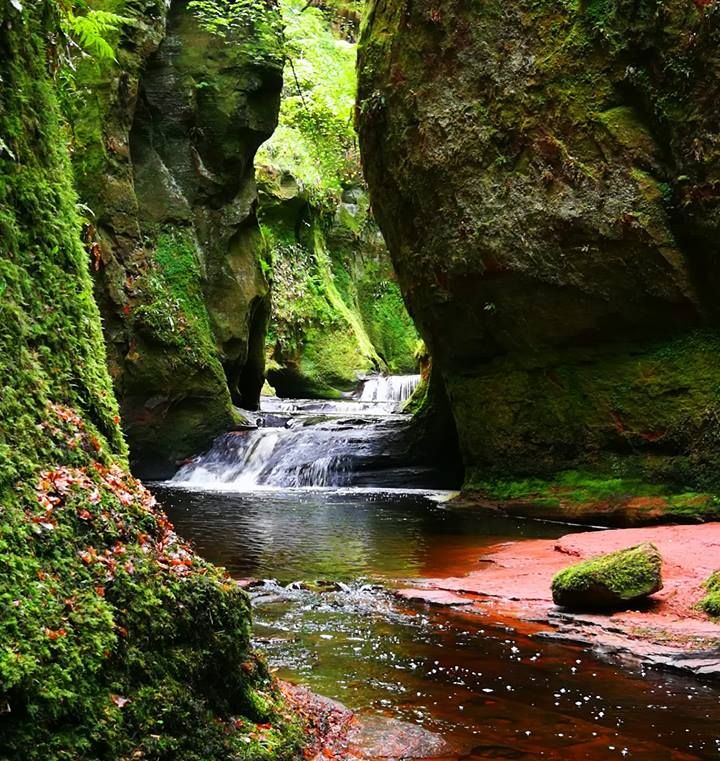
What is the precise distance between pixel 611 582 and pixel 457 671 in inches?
72.1

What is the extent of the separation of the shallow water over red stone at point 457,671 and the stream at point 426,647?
0.04 feet

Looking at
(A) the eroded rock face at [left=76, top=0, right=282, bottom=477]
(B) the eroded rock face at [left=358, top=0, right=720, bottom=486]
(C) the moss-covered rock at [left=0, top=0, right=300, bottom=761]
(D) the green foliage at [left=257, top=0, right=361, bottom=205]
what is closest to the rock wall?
(D) the green foliage at [left=257, top=0, right=361, bottom=205]

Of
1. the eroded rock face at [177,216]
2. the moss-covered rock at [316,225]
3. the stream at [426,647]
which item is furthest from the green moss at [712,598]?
the moss-covered rock at [316,225]

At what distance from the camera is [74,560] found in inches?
98.7

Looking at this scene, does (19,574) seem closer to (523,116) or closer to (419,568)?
(419,568)

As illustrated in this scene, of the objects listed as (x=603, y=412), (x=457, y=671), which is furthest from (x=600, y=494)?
(x=457, y=671)

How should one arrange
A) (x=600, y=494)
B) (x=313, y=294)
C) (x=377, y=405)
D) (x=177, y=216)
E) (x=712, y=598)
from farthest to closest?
(x=313, y=294) < (x=377, y=405) < (x=177, y=216) < (x=600, y=494) < (x=712, y=598)

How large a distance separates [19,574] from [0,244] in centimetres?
133

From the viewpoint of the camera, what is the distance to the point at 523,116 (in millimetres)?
11969

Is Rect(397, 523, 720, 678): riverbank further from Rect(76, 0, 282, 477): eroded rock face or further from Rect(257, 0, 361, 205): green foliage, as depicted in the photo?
Rect(257, 0, 361, 205): green foliage

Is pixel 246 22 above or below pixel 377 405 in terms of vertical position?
above

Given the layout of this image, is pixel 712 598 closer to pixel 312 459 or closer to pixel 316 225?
pixel 312 459

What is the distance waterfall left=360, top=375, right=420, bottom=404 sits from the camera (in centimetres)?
2705

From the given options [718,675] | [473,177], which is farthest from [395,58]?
[718,675]
